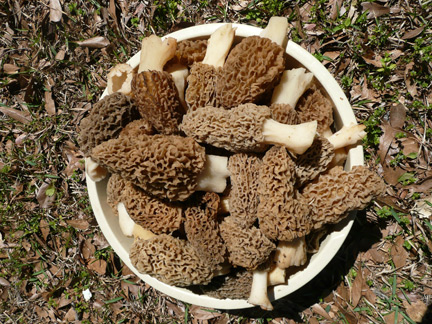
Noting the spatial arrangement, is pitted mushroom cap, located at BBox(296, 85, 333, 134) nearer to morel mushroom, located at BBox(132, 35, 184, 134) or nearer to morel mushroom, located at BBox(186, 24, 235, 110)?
morel mushroom, located at BBox(186, 24, 235, 110)

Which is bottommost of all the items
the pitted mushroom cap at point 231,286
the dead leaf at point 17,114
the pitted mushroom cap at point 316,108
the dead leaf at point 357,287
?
the dead leaf at point 357,287

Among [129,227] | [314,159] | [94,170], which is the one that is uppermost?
[314,159]

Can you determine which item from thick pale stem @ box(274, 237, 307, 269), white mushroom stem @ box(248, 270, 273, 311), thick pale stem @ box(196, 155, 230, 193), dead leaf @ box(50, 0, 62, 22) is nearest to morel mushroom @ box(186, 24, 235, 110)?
thick pale stem @ box(196, 155, 230, 193)

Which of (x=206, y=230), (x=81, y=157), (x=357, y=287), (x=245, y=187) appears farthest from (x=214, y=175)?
(x=81, y=157)

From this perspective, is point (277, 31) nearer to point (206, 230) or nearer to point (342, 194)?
point (342, 194)

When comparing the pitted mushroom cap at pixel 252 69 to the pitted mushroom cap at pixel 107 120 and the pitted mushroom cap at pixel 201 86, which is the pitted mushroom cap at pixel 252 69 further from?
the pitted mushroom cap at pixel 107 120

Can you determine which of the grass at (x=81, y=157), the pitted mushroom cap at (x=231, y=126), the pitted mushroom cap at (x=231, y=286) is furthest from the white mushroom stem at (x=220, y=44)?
the pitted mushroom cap at (x=231, y=286)
